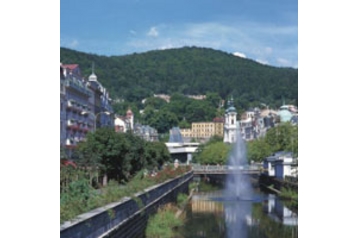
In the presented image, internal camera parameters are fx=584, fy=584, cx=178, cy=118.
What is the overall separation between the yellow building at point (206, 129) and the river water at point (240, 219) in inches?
66.5

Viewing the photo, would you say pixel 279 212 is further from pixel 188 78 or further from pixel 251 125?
pixel 188 78

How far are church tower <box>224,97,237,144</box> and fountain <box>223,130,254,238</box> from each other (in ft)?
0.60

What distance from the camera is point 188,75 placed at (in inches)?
340

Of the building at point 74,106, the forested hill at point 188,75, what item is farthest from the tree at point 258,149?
the building at point 74,106

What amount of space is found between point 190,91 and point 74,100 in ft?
19.0

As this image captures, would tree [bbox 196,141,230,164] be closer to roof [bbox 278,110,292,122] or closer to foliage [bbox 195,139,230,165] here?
foliage [bbox 195,139,230,165]

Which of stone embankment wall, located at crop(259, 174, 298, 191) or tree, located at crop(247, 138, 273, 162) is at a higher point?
tree, located at crop(247, 138, 273, 162)

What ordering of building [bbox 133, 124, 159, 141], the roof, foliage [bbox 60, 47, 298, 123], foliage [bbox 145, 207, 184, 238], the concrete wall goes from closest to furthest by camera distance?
the concrete wall → foliage [bbox 60, 47, 298, 123] → the roof → foliage [bbox 145, 207, 184, 238] → building [bbox 133, 124, 159, 141]

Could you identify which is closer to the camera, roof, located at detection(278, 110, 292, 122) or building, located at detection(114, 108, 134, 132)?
roof, located at detection(278, 110, 292, 122)

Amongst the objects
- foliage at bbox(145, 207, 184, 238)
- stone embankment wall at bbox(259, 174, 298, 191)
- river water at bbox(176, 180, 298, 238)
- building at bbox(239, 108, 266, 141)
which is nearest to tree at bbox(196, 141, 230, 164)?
building at bbox(239, 108, 266, 141)

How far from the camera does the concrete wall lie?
5405mm

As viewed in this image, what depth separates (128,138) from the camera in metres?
13.0
